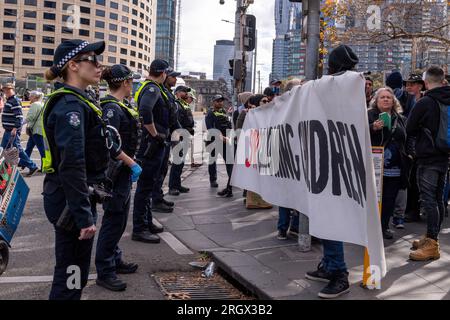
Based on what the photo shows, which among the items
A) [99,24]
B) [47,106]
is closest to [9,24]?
[99,24]

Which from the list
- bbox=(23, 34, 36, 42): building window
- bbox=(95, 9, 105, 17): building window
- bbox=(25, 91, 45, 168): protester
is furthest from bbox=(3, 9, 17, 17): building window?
bbox=(25, 91, 45, 168): protester

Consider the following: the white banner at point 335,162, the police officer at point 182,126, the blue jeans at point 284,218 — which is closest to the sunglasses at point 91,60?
the white banner at point 335,162

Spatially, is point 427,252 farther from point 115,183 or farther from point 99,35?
point 99,35

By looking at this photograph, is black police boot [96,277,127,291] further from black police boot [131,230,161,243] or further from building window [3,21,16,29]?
building window [3,21,16,29]

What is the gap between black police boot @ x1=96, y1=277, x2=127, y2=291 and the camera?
14.6ft

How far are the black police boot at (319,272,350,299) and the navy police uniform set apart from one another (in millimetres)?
1915

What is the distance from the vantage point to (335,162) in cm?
400

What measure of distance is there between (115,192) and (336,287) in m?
2.14

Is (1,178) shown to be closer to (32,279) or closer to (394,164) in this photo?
(32,279)

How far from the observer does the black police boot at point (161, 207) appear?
792cm

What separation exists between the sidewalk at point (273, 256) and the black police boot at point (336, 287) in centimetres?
7

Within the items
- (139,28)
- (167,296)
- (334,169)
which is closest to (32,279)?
(167,296)

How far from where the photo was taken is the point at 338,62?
4242 millimetres

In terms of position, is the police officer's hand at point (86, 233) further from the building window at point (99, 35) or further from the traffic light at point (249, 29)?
the building window at point (99, 35)
